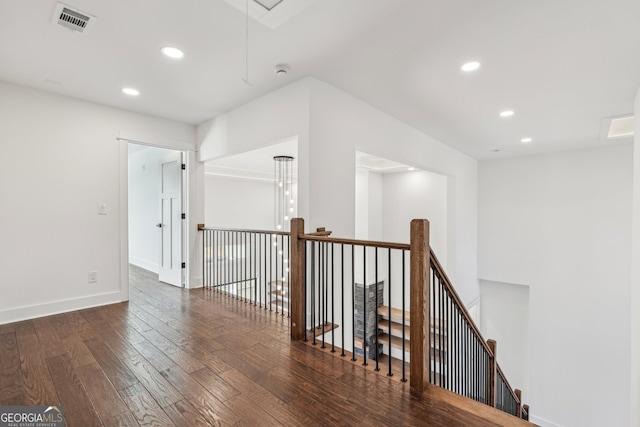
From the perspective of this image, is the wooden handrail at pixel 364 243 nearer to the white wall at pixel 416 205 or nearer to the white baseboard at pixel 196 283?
the white baseboard at pixel 196 283

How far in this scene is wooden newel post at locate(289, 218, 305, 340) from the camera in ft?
8.73

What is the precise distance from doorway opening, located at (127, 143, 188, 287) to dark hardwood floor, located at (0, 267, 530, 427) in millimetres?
1773

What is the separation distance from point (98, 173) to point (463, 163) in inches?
257

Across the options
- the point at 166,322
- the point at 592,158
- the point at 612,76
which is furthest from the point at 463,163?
the point at 166,322

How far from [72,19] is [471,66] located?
324 cm

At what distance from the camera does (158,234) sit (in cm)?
534

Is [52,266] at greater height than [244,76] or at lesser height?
lesser

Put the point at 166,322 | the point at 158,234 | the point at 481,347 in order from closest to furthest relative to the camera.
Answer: the point at 166,322
the point at 481,347
the point at 158,234

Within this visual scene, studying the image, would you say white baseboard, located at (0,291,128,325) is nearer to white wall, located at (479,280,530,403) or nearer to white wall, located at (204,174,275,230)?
white wall, located at (204,174,275,230)

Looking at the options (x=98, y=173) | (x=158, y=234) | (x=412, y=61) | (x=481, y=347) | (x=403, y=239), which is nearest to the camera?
(x=412, y=61)

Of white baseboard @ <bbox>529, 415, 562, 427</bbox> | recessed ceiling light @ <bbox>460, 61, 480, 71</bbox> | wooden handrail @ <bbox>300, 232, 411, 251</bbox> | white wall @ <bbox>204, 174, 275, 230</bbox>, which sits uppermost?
recessed ceiling light @ <bbox>460, 61, 480, 71</bbox>

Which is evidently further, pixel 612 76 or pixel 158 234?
pixel 158 234

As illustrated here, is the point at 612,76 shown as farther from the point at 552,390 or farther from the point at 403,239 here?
the point at 552,390

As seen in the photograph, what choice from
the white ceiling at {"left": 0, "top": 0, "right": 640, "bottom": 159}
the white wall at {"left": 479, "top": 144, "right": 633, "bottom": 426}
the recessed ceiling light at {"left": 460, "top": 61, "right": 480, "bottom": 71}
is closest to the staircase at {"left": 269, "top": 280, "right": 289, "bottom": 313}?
the white ceiling at {"left": 0, "top": 0, "right": 640, "bottom": 159}
